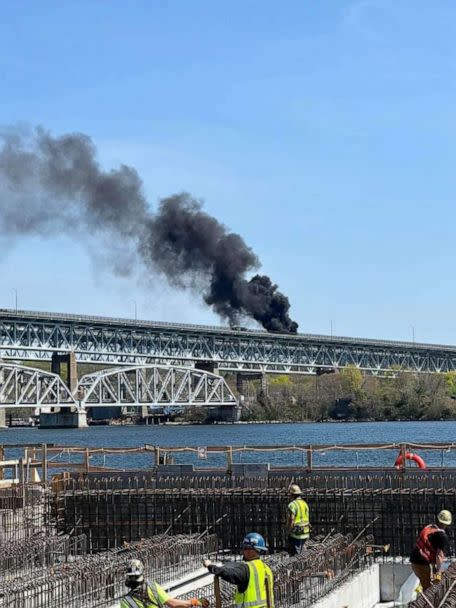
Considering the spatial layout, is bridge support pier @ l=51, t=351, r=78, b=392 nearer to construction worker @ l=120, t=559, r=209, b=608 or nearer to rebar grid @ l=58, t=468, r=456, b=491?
rebar grid @ l=58, t=468, r=456, b=491

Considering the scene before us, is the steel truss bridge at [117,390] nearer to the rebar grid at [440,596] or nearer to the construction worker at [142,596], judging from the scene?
the rebar grid at [440,596]

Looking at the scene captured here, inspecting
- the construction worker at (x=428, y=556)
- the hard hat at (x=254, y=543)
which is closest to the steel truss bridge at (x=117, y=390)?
the construction worker at (x=428, y=556)

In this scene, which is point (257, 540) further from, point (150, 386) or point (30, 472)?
point (150, 386)

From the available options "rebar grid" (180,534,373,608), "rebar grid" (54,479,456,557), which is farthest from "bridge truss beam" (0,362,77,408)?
"rebar grid" (180,534,373,608)

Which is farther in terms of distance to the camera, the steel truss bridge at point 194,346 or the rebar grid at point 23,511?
the steel truss bridge at point 194,346

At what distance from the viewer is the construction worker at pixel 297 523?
19.8 meters

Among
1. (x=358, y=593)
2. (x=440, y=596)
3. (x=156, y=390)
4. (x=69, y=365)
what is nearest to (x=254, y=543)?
(x=440, y=596)

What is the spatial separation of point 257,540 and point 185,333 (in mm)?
162472

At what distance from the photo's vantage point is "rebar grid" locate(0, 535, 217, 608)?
17562 mm

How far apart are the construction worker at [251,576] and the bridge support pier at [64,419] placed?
519 feet

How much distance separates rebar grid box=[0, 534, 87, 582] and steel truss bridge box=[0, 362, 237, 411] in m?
136

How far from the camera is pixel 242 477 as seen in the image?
29.5m

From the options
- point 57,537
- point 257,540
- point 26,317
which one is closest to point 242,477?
point 57,537

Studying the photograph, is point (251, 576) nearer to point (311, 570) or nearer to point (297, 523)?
point (311, 570)
